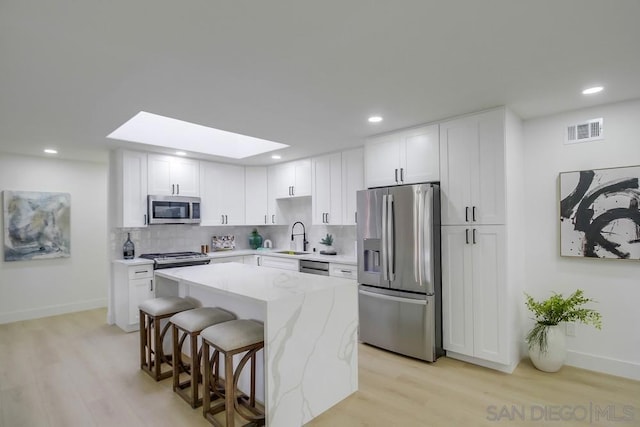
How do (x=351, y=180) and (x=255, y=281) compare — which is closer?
(x=255, y=281)

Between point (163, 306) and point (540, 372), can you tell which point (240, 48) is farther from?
point (540, 372)

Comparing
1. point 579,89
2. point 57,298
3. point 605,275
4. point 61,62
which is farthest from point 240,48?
point 57,298

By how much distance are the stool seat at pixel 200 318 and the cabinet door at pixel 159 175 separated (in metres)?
2.62

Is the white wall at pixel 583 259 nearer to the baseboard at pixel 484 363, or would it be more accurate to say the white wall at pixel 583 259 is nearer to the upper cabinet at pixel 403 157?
the baseboard at pixel 484 363

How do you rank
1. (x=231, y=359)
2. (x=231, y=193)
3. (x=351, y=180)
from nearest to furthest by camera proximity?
1. (x=231, y=359)
2. (x=351, y=180)
3. (x=231, y=193)

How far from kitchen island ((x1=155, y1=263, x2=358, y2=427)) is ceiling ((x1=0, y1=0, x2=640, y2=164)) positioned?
4.92ft

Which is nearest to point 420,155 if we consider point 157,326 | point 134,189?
point 157,326

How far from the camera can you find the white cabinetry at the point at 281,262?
479 cm

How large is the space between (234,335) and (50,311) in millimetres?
4575

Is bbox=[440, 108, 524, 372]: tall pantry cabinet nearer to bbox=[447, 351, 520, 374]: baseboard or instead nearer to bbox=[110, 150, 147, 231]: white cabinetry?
bbox=[447, 351, 520, 374]: baseboard

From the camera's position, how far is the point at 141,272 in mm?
4273

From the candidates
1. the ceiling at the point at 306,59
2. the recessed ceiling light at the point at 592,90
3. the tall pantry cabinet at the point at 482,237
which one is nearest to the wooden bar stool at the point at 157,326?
the ceiling at the point at 306,59

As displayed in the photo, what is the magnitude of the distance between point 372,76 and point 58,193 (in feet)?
17.2

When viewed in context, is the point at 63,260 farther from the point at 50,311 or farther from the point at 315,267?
the point at 315,267
